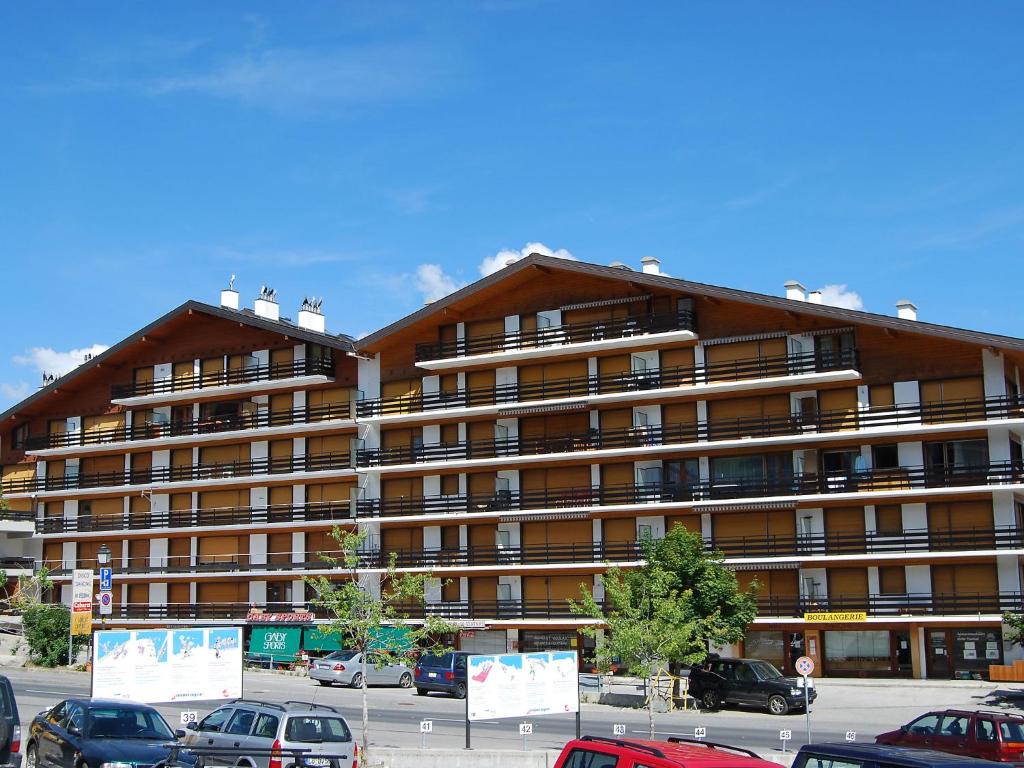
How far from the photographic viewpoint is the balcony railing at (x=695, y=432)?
154 ft

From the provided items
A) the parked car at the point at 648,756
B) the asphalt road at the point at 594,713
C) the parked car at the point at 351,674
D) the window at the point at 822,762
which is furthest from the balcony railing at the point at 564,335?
the parked car at the point at 648,756

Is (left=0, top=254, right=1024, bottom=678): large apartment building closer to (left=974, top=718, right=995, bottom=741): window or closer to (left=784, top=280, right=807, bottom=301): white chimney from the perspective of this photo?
(left=784, top=280, right=807, bottom=301): white chimney

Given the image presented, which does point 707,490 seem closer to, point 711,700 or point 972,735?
point 711,700

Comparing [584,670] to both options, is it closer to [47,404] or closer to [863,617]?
[863,617]

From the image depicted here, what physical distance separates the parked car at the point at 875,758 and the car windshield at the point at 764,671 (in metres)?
25.8

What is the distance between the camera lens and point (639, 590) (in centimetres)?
3941

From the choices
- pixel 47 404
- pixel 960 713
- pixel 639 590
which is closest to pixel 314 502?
pixel 47 404

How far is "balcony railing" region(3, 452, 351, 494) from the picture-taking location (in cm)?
6191

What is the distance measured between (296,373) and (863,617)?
30373mm

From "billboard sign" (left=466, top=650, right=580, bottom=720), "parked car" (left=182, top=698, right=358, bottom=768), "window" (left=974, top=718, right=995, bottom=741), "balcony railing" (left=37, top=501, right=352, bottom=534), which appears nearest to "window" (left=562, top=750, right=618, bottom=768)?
"parked car" (left=182, top=698, right=358, bottom=768)

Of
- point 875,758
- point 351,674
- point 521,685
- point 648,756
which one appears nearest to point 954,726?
point 521,685

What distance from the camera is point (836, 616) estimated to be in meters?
47.9

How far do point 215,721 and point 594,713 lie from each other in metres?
19.2

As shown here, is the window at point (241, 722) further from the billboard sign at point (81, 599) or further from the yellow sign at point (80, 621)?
the yellow sign at point (80, 621)
